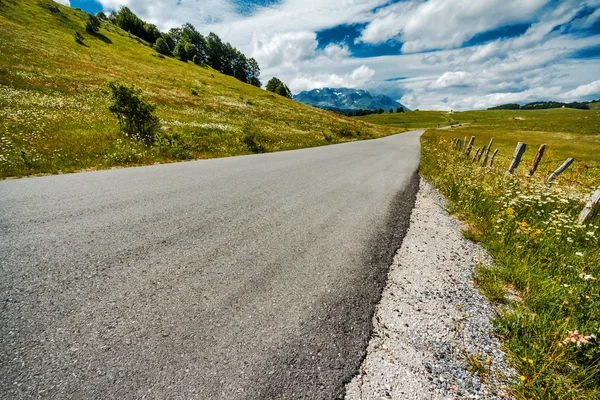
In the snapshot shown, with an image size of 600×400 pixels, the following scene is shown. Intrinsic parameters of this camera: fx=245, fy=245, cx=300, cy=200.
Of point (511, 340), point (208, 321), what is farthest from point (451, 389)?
point (208, 321)

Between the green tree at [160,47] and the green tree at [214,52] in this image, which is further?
the green tree at [214,52]

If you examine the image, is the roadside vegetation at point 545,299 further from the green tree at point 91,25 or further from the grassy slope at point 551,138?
the green tree at point 91,25

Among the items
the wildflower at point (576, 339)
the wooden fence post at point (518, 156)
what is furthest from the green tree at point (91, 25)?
the wildflower at point (576, 339)

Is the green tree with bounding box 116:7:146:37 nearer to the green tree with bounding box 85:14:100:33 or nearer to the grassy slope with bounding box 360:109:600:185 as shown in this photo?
the green tree with bounding box 85:14:100:33

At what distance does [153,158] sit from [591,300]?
13.9m

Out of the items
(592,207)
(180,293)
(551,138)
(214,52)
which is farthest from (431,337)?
(214,52)

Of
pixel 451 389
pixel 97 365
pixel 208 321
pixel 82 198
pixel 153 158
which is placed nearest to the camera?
pixel 97 365

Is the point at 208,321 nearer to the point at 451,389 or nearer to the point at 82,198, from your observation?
the point at 451,389

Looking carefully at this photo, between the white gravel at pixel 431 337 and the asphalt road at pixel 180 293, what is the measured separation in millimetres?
200

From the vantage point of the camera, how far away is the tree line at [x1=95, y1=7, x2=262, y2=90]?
315 feet

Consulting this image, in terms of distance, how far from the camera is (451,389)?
90.6 inches

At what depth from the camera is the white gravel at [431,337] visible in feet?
7.55

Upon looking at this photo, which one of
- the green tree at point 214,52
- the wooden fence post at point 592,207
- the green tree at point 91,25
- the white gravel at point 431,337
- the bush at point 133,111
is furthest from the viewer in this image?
the green tree at point 214,52

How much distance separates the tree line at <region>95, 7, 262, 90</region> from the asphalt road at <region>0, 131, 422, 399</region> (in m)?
107
